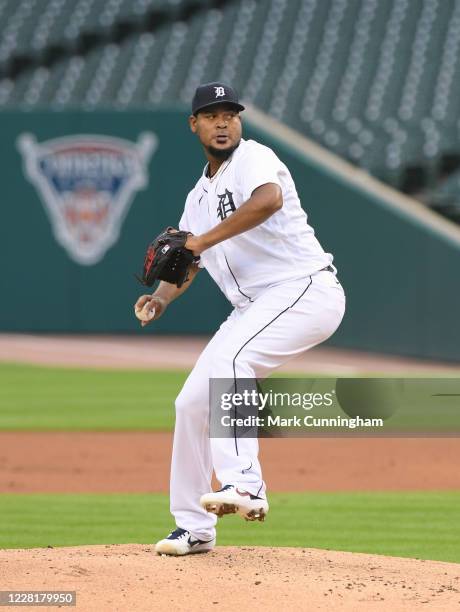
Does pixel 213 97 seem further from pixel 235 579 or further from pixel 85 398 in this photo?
pixel 85 398

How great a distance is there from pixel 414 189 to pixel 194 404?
12.0 metres

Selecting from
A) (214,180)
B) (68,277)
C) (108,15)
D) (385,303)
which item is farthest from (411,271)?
(214,180)

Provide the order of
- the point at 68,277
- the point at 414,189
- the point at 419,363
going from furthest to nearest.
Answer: the point at 68,277, the point at 414,189, the point at 419,363

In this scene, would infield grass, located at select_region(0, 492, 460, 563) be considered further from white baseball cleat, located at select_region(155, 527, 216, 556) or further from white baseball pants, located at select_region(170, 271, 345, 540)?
white baseball pants, located at select_region(170, 271, 345, 540)

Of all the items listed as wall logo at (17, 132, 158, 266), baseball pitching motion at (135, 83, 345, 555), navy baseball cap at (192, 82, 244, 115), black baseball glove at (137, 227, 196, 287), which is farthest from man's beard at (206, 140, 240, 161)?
wall logo at (17, 132, 158, 266)

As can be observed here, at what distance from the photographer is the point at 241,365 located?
16.3 ft

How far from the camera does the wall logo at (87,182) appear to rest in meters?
18.0

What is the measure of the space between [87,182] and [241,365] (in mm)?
13577

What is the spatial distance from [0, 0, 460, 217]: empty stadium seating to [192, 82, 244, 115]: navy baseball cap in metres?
11.3

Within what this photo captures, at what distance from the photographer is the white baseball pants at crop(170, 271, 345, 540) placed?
4.90 m

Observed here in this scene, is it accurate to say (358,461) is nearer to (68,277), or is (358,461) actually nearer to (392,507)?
(392,507)

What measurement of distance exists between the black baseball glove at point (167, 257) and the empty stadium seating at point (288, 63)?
11.2 m

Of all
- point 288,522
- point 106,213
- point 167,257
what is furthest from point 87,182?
point 167,257

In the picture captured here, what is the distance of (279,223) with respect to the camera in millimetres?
5105
